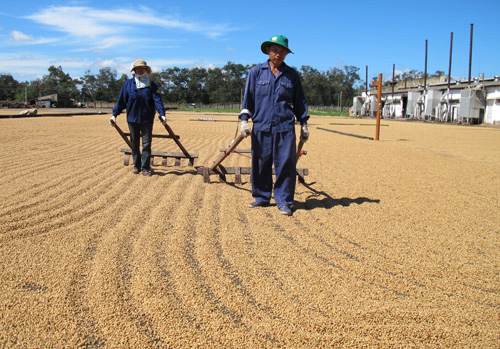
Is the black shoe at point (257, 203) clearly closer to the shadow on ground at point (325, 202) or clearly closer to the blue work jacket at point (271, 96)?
the shadow on ground at point (325, 202)

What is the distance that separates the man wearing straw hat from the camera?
275 inches

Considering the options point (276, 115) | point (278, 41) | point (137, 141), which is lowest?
point (137, 141)

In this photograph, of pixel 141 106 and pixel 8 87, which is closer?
pixel 141 106

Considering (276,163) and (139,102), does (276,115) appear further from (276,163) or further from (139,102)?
(139,102)

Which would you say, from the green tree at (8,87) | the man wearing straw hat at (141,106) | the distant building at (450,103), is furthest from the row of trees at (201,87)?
the man wearing straw hat at (141,106)

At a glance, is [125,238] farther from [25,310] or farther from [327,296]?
[327,296]

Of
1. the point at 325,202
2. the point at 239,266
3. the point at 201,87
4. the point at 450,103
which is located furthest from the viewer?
the point at 201,87

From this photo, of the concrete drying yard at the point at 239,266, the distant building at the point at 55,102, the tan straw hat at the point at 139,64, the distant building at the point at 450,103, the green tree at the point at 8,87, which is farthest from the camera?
the green tree at the point at 8,87

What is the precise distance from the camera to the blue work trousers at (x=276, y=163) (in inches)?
196

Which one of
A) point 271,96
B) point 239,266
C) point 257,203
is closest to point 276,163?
point 257,203

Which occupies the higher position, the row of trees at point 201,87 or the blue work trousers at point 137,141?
the row of trees at point 201,87

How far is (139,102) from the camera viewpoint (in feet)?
22.9

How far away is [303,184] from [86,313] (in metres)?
4.60

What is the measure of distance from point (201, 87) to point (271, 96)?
8759cm
